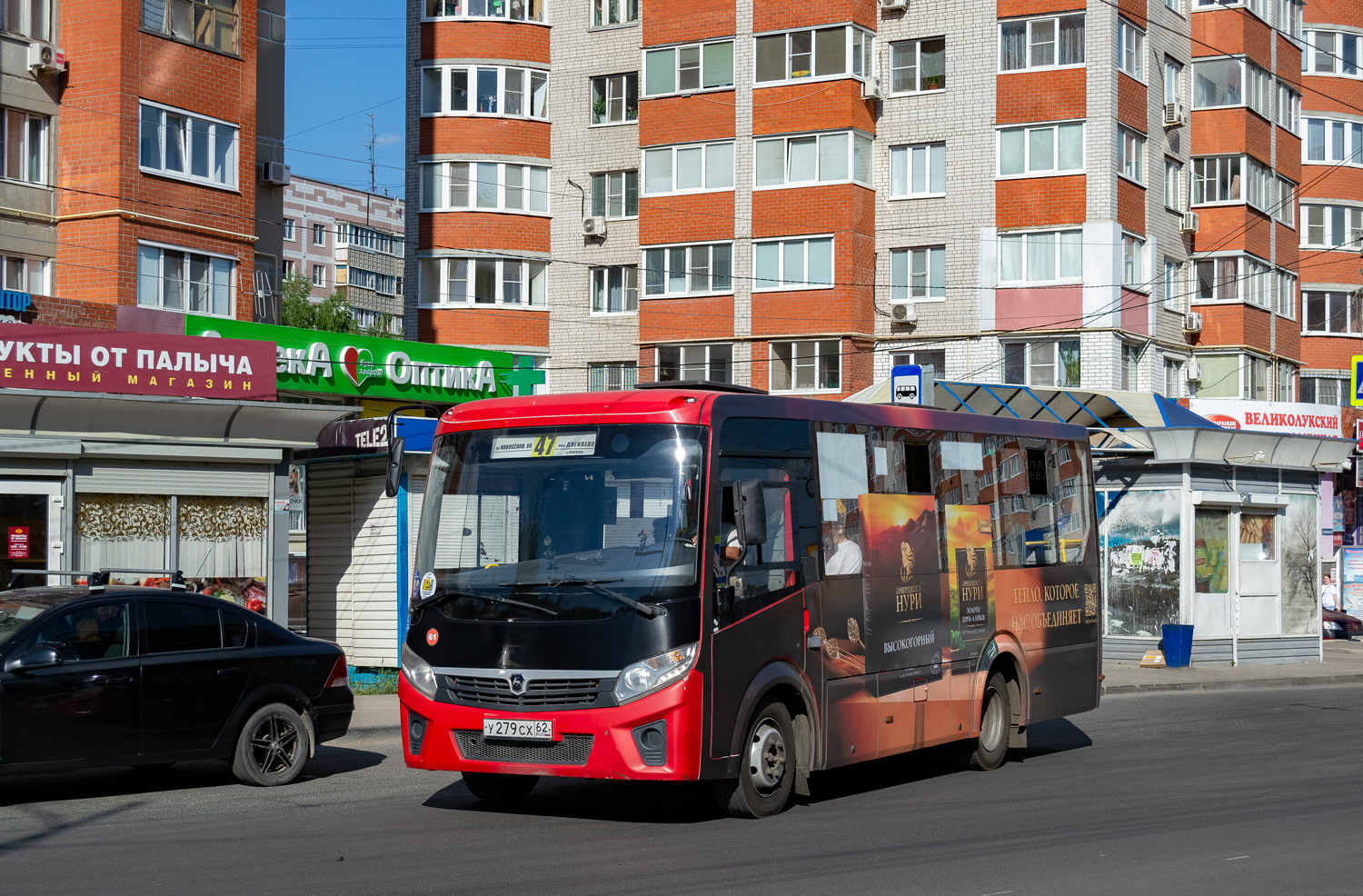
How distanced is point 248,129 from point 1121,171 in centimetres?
2086

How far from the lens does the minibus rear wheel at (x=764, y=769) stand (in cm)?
1030

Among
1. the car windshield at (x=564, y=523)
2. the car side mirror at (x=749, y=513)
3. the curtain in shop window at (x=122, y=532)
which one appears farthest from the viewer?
the curtain in shop window at (x=122, y=532)

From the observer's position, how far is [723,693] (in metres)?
9.96

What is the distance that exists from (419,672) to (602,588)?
58.1 inches

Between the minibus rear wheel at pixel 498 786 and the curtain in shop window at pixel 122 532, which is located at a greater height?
the curtain in shop window at pixel 122 532

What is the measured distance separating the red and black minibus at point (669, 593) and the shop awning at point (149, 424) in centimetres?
801

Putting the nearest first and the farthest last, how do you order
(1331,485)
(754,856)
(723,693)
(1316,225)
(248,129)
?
(754,856) → (723,693) → (248,129) → (1331,485) → (1316,225)

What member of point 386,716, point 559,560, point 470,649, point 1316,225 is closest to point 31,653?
point 470,649

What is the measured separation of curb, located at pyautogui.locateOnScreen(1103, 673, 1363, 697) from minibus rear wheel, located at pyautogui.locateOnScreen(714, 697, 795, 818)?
13.2 meters

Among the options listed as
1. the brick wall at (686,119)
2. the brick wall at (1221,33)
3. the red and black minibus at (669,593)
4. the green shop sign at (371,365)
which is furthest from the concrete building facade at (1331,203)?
the red and black minibus at (669,593)

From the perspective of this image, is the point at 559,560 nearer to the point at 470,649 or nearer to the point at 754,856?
the point at 470,649

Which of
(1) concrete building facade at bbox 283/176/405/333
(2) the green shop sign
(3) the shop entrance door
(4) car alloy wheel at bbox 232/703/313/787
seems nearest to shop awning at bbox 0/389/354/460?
(3) the shop entrance door

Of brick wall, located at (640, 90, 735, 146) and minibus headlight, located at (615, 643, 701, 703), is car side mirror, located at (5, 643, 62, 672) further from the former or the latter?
brick wall, located at (640, 90, 735, 146)

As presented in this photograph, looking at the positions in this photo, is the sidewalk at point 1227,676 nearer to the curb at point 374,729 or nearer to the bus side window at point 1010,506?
the bus side window at point 1010,506
